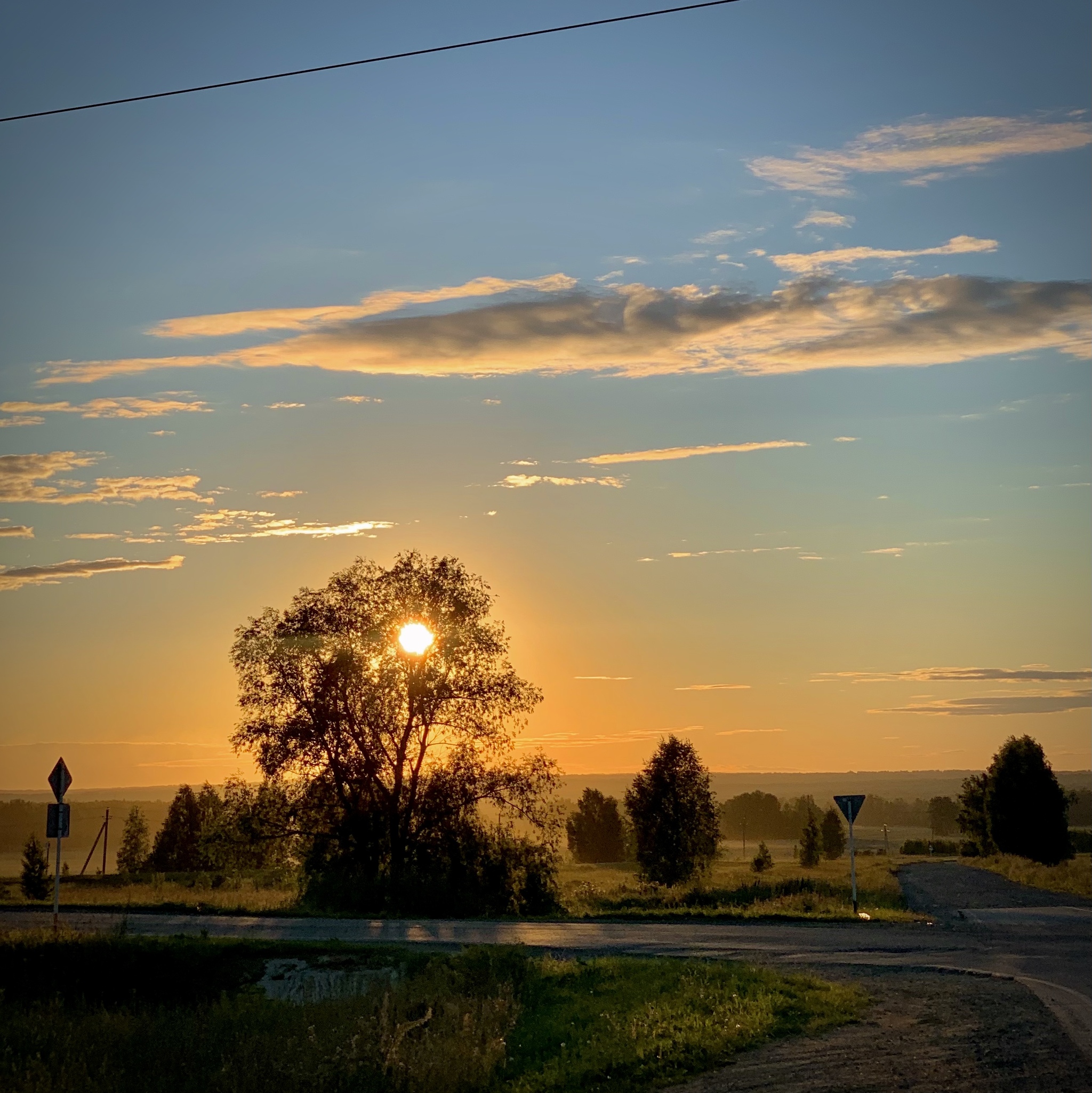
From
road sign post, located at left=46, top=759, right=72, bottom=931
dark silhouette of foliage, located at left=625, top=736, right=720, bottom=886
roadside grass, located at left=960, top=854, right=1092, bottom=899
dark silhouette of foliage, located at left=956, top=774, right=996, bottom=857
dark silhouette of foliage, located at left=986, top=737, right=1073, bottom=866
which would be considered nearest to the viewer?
road sign post, located at left=46, top=759, right=72, bottom=931

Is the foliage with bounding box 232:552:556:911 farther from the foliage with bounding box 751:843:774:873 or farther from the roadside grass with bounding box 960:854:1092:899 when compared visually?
the foliage with bounding box 751:843:774:873

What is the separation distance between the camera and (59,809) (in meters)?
26.4

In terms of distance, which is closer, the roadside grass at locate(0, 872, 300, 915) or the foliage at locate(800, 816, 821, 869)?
the roadside grass at locate(0, 872, 300, 915)

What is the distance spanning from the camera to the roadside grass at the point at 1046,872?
38906 millimetres

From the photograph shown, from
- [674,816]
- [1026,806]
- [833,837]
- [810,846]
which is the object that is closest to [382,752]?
[674,816]

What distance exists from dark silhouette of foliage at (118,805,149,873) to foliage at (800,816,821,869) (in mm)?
50408

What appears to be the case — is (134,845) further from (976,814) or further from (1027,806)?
(1027,806)

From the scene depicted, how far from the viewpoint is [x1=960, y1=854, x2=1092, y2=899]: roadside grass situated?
3891 cm

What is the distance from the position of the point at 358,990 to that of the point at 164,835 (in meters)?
80.2

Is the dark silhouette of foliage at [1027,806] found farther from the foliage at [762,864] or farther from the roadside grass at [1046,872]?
the foliage at [762,864]

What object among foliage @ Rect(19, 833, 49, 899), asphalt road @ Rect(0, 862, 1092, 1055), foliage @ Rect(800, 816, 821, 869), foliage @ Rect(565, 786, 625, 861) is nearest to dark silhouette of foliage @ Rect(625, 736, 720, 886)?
asphalt road @ Rect(0, 862, 1092, 1055)

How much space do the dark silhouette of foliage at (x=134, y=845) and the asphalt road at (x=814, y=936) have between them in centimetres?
6948

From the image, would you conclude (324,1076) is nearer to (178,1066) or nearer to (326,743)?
(178,1066)

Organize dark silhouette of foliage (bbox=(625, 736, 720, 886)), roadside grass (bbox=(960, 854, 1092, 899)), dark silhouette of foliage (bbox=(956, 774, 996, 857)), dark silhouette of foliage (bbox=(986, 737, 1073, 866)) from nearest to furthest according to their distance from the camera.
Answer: roadside grass (bbox=(960, 854, 1092, 899)) < dark silhouette of foliage (bbox=(625, 736, 720, 886)) < dark silhouette of foliage (bbox=(986, 737, 1073, 866)) < dark silhouette of foliage (bbox=(956, 774, 996, 857))
